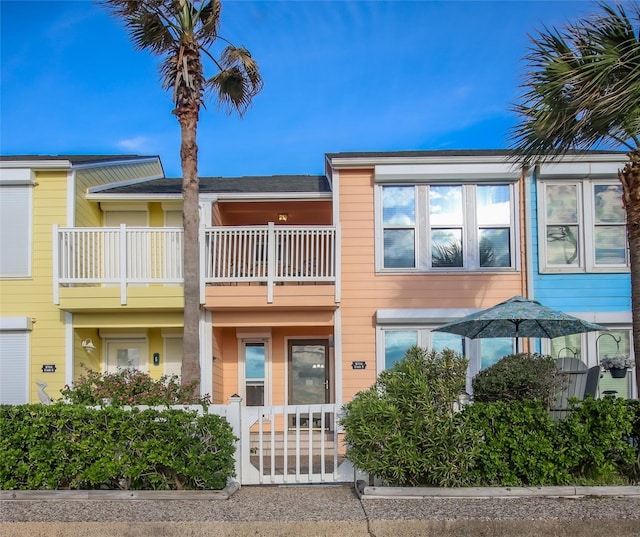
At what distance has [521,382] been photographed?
8500mm

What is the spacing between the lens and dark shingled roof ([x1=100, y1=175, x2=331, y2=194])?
14844 mm

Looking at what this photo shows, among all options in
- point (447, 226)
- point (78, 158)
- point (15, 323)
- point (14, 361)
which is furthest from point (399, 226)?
point (14, 361)

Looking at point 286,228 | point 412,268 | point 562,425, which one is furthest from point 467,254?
point 562,425

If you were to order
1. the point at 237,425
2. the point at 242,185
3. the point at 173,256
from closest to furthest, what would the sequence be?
the point at 237,425 → the point at 173,256 → the point at 242,185

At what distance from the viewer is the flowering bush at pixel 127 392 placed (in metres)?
8.57

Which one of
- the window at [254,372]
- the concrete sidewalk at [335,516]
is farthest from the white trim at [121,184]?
the concrete sidewalk at [335,516]

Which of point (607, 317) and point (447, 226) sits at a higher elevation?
point (447, 226)

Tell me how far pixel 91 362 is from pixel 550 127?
34.2 feet

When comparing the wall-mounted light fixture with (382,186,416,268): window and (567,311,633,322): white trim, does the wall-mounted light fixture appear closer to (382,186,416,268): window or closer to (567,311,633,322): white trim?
(382,186,416,268): window

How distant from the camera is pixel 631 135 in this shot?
8.62 m

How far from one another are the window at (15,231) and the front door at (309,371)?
5759mm

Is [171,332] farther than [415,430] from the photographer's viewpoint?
Yes

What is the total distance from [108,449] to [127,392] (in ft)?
3.85

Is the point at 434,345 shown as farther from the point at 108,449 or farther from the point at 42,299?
the point at 42,299
